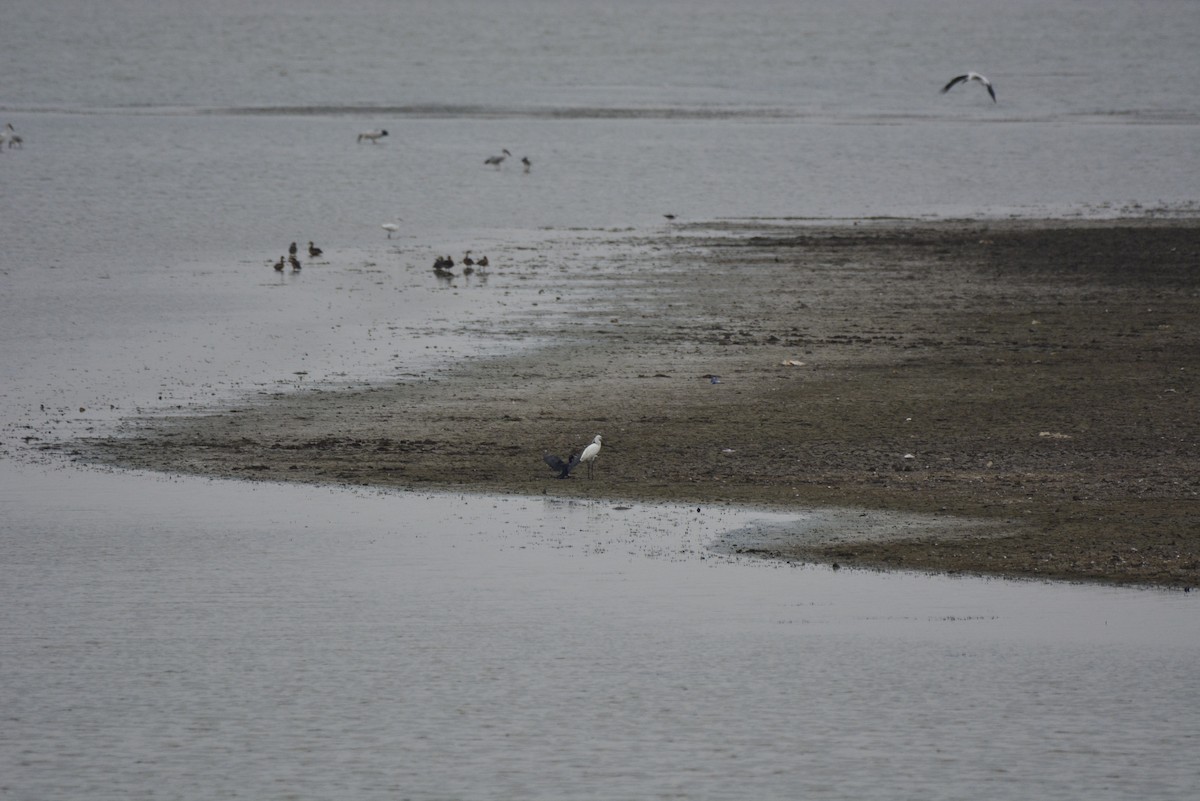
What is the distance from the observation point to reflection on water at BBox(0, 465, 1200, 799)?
31.2 feet

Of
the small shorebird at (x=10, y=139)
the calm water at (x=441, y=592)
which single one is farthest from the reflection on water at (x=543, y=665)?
the small shorebird at (x=10, y=139)

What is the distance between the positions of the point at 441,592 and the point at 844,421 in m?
5.65

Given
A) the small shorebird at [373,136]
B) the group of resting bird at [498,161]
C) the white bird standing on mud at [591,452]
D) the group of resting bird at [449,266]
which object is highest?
the white bird standing on mud at [591,452]

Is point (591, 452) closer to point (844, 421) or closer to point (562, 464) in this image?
point (562, 464)

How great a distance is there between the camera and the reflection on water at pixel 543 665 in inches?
375

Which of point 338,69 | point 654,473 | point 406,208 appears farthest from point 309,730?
point 338,69

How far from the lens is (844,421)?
16984mm

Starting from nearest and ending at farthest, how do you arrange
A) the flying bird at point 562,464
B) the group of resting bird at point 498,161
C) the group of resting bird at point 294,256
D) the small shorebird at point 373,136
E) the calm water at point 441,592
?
the calm water at point 441,592, the flying bird at point 562,464, the group of resting bird at point 294,256, the group of resting bird at point 498,161, the small shorebird at point 373,136

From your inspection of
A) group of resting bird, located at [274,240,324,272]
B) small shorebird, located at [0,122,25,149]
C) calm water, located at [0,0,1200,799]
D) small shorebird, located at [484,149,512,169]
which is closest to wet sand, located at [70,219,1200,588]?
calm water, located at [0,0,1200,799]

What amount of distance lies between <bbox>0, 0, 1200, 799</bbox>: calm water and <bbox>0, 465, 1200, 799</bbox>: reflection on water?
31mm

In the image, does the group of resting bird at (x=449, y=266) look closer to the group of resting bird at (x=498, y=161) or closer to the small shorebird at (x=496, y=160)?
the group of resting bird at (x=498, y=161)

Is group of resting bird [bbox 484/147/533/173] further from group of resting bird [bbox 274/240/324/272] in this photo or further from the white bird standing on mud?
the white bird standing on mud

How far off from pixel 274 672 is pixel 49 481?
5088mm

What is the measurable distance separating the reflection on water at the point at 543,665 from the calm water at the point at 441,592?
3 cm
